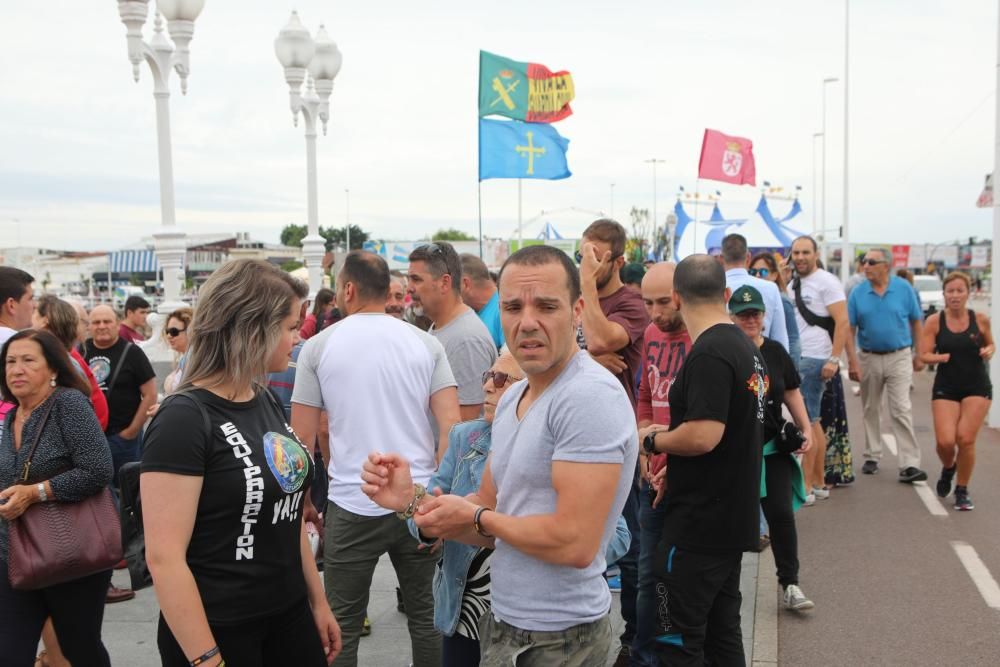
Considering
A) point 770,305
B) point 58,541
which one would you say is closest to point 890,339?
point 770,305

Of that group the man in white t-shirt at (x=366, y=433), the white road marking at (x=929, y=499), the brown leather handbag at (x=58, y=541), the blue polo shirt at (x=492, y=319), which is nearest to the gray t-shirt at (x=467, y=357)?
the man in white t-shirt at (x=366, y=433)

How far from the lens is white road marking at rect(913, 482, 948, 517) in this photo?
717cm

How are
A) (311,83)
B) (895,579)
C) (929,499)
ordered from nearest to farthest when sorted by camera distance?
1. (895,579)
2. (929,499)
3. (311,83)

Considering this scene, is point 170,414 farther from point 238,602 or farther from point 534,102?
point 534,102

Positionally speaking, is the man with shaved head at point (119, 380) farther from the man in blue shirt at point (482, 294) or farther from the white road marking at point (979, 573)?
the white road marking at point (979, 573)

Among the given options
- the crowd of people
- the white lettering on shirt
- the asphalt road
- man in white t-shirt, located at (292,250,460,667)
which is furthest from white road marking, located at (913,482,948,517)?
the white lettering on shirt

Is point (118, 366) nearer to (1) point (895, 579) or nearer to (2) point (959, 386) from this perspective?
(1) point (895, 579)

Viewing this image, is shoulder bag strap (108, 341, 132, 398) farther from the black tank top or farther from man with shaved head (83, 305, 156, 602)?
the black tank top

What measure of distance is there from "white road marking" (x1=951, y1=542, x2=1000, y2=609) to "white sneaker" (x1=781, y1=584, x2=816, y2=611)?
1110mm

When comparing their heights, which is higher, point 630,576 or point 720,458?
point 720,458

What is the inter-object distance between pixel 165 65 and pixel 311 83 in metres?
4.04

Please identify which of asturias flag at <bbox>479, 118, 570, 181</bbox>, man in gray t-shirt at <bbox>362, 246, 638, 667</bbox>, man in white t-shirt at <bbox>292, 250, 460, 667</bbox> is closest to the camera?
man in gray t-shirt at <bbox>362, 246, 638, 667</bbox>

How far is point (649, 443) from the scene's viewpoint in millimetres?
3719

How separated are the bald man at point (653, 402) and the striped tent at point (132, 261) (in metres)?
59.3
